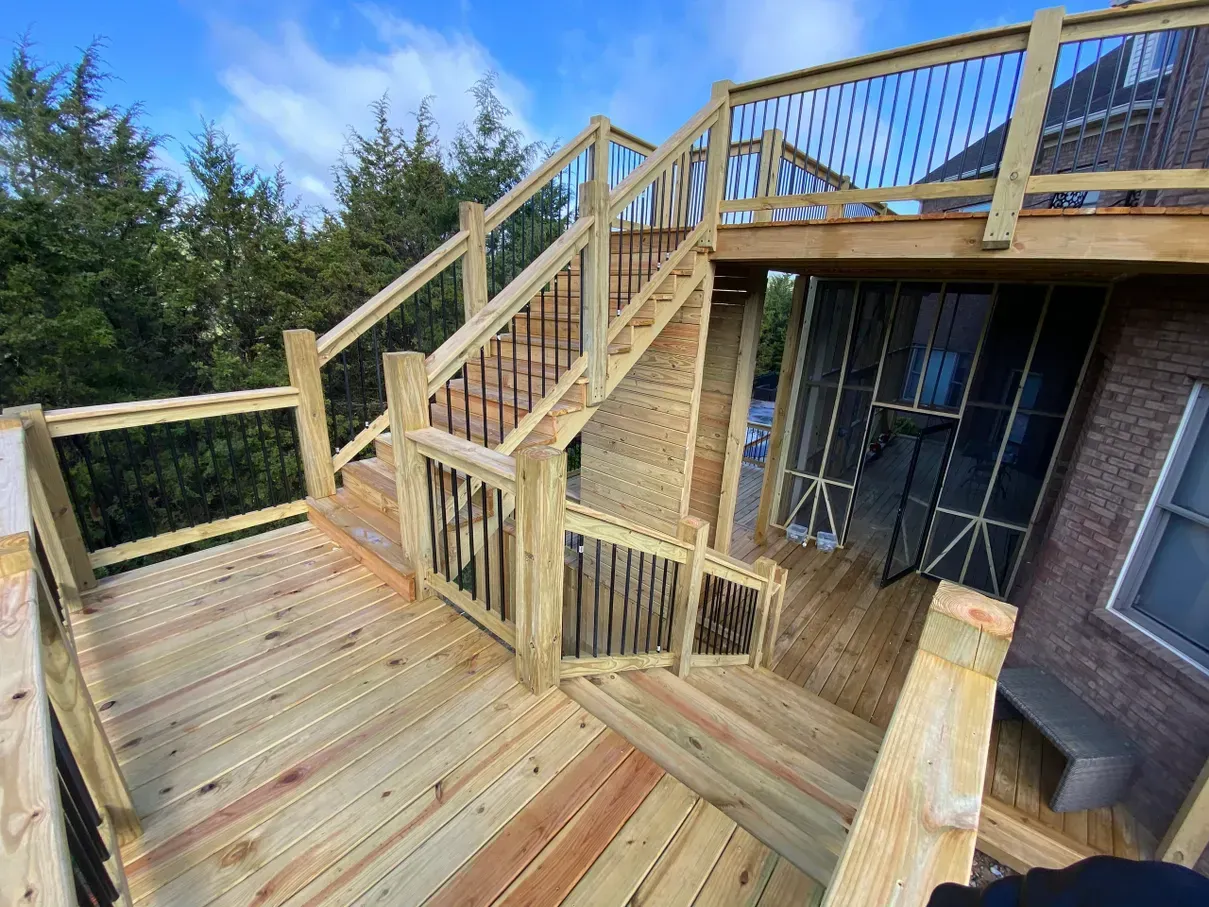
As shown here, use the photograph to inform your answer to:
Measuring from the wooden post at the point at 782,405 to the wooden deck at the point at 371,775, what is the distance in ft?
15.6

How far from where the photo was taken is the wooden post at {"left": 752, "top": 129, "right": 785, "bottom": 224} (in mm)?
4582

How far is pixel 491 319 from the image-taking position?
2.44 metres

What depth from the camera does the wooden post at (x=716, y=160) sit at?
11.7 feet

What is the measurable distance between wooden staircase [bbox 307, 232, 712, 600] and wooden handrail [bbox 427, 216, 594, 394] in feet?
1.05

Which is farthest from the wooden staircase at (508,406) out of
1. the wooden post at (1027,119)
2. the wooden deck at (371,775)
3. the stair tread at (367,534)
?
the wooden post at (1027,119)

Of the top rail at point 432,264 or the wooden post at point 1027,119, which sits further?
the top rail at point 432,264

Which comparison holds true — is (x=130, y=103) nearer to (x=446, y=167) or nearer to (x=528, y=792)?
(x=446, y=167)

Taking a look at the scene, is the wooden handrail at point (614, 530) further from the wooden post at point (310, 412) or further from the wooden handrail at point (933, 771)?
the wooden post at point (310, 412)

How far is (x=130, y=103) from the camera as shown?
11.4 meters

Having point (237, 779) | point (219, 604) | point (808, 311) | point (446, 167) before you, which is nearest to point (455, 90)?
point (446, 167)

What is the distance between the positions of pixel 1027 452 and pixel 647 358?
3.91m

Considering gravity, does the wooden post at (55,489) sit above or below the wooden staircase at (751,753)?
above

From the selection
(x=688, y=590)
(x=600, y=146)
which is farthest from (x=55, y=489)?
(x=600, y=146)

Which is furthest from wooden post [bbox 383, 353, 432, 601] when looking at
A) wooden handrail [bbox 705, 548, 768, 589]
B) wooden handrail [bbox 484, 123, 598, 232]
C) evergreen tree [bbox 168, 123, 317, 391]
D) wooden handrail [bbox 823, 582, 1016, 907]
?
evergreen tree [bbox 168, 123, 317, 391]
